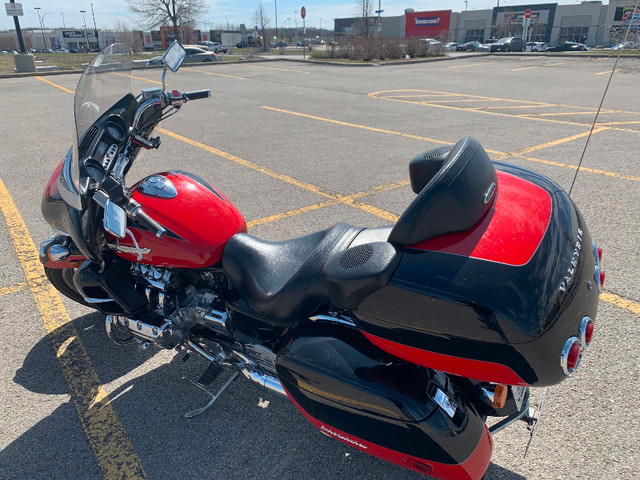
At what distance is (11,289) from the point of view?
346cm

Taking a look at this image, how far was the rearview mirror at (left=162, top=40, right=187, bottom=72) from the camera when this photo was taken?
2434mm

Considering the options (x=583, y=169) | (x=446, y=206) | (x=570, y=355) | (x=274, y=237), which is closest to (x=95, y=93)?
(x=446, y=206)

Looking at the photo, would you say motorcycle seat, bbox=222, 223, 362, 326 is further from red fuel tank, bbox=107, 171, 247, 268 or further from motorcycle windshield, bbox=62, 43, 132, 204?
motorcycle windshield, bbox=62, 43, 132, 204

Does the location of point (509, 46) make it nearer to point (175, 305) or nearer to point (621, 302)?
point (621, 302)

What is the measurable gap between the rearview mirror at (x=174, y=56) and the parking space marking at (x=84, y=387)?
5.84ft

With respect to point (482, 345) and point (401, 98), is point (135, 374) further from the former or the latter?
point (401, 98)

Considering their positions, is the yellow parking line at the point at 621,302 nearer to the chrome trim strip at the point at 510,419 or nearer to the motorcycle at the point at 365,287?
the motorcycle at the point at 365,287

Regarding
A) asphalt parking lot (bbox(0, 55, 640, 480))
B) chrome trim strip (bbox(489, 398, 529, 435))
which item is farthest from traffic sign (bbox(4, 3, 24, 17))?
chrome trim strip (bbox(489, 398, 529, 435))

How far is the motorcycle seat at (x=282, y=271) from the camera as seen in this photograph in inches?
74.9

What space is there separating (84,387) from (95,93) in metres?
1.58

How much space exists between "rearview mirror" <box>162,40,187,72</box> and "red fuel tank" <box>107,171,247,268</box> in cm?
60

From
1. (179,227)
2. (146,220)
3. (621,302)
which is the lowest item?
(621,302)

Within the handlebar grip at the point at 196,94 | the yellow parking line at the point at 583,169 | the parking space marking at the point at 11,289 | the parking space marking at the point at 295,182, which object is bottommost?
the parking space marking at the point at 11,289

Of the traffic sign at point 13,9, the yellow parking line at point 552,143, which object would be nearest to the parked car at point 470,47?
the traffic sign at point 13,9
